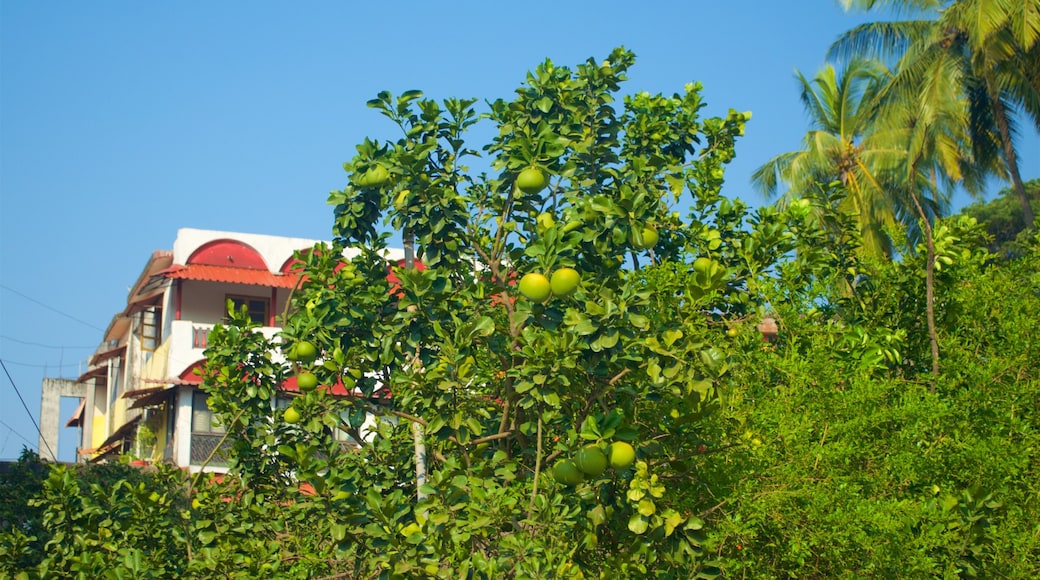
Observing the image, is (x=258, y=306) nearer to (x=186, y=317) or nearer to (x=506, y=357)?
(x=186, y=317)

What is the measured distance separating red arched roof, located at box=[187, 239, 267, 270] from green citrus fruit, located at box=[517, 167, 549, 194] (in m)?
21.5

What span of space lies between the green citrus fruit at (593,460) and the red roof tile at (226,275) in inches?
845

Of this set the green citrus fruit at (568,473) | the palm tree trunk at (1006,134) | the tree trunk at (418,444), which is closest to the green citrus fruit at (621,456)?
the green citrus fruit at (568,473)

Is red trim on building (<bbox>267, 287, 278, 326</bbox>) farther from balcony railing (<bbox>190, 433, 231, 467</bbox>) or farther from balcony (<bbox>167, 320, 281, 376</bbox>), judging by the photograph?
balcony railing (<bbox>190, 433, 231, 467</bbox>)

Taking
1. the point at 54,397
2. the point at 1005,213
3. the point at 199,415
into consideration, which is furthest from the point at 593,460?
the point at 1005,213

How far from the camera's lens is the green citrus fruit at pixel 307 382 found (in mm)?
6414

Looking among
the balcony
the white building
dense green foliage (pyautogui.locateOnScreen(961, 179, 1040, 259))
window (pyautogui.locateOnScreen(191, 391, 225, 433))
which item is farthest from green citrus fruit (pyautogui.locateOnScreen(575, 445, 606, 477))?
dense green foliage (pyautogui.locateOnScreen(961, 179, 1040, 259))

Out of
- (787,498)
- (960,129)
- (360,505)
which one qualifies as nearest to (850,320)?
(787,498)

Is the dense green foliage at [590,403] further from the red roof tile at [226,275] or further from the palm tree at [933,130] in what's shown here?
the red roof tile at [226,275]

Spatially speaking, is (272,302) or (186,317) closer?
(186,317)

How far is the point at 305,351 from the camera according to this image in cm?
640

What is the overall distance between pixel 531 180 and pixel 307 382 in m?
1.70

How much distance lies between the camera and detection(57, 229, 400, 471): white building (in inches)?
953

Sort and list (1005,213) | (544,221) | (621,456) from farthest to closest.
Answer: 1. (1005,213)
2. (544,221)
3. (621,456)
